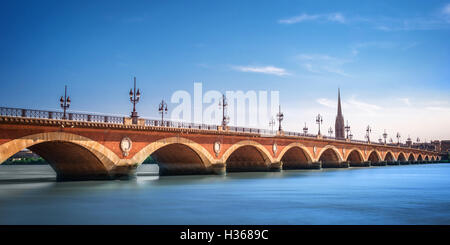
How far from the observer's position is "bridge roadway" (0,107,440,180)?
29156 millimetres

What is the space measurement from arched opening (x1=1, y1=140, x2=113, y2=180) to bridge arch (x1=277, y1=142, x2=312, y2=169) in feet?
114

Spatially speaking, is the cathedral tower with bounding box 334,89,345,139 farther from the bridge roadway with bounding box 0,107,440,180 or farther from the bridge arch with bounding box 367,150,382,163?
the bridge roadway with bounding box 0,107,440,180

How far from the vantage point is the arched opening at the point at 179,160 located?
44500mm

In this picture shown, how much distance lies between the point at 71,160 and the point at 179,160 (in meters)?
14.5

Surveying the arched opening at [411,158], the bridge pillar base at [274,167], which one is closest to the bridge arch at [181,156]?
the bridge pillar base at [274,167]

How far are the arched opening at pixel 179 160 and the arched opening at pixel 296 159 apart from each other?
2263 centimetres

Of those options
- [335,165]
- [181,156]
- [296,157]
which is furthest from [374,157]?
[181,156]

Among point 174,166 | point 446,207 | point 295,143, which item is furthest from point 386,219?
point 295,143

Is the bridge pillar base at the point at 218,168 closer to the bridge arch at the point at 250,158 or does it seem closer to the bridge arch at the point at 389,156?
the bridge arch at the point at 250,158

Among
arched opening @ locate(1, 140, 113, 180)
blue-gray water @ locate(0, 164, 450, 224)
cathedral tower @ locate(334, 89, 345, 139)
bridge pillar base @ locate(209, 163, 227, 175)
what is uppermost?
cathedral tower @ locate(334, 89, 345, 139)

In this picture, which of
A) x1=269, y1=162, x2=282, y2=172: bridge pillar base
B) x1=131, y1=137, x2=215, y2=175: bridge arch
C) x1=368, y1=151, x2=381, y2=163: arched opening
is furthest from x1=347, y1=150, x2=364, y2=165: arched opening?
x1=131, y1=137, x2=215, y2=175: bridge arch

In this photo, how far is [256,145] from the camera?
53.2 metres
